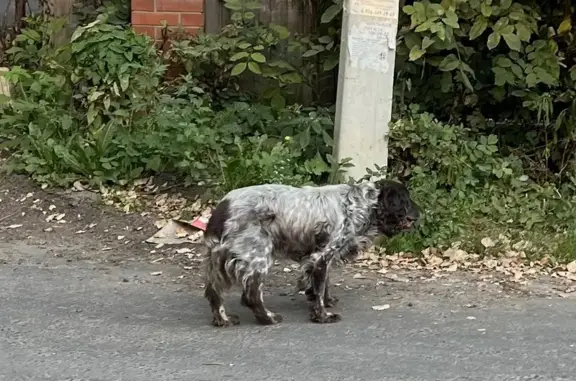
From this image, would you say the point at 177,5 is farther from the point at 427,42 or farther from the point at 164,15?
the point at 427,42

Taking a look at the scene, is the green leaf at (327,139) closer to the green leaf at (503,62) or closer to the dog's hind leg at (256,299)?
the green leaf at (503,62)

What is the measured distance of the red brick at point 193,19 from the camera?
331 inches

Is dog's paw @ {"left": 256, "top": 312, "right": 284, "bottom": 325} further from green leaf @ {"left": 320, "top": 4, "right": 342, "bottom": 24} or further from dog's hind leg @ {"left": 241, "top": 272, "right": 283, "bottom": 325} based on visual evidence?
green leaf @ {"left": 320, "top": 4, "right": 342, "bottom": 24}

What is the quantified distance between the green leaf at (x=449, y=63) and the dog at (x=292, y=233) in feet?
7.42

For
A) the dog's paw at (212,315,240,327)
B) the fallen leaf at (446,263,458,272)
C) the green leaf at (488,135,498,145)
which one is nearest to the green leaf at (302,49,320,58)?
the green leaf at (488,135,498,145)

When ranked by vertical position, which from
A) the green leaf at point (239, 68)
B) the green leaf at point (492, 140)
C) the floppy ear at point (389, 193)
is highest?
the green leaf at point (239, 68)

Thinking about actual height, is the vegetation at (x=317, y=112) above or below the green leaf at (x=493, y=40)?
below

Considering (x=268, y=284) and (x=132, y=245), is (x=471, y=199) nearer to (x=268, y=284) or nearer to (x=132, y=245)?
(x=268, y=284)

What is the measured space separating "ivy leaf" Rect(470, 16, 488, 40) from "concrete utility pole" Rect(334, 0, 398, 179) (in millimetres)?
819

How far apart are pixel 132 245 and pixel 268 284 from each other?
1.34 m

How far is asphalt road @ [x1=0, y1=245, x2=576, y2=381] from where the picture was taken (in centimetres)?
453

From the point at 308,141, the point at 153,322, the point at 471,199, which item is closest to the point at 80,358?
the point at 153,322

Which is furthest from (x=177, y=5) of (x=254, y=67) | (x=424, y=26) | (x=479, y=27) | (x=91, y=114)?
(x=479, y=27)

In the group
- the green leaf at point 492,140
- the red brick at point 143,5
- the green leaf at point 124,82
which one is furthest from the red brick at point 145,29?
the green leaf at point 492,140
